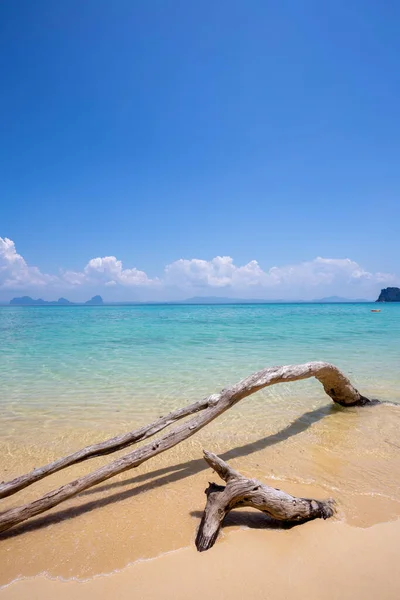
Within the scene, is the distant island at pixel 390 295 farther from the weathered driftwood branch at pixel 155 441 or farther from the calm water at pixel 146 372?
the weathered driftwood branch at pixel 155 441

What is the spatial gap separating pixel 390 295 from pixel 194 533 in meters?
187

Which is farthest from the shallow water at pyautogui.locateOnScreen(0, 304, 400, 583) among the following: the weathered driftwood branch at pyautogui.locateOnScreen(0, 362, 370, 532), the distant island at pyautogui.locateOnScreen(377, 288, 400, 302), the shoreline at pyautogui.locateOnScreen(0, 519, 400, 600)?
the distant island at pyautogui.locateOnScreen(377, 288, 400, 302)

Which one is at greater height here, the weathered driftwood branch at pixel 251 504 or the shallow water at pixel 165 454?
the weathered driftwood branch at pixel 251 504

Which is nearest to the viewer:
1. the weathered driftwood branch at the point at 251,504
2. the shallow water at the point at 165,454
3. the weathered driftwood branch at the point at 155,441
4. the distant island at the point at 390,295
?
the weathered driftwood branch at the point at 251,504

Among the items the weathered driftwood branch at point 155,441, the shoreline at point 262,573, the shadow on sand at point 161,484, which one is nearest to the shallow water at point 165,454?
the shadow on sand at point 161,484

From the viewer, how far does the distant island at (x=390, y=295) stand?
160 meters

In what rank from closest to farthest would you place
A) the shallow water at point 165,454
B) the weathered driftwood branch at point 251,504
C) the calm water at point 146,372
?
the weathered driftwood branch at point 251,504, the shallow water at point 165,454, the calm water at point 146,372

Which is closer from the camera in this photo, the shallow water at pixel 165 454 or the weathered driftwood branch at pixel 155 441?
the shallow water at pixel 165 454

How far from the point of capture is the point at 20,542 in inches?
115

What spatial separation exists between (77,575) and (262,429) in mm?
3883

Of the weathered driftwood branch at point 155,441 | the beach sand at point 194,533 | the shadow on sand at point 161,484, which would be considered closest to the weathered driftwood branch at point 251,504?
the beach sand at point 194,533

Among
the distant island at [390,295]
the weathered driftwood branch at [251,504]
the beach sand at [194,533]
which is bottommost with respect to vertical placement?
the beach sand at [194,533]

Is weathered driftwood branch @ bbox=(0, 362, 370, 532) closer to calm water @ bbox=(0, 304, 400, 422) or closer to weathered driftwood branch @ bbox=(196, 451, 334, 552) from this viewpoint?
weathered driftwood branch @ bbox=(196, 451, 334, 552)

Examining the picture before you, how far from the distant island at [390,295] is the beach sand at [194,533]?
183 meters
